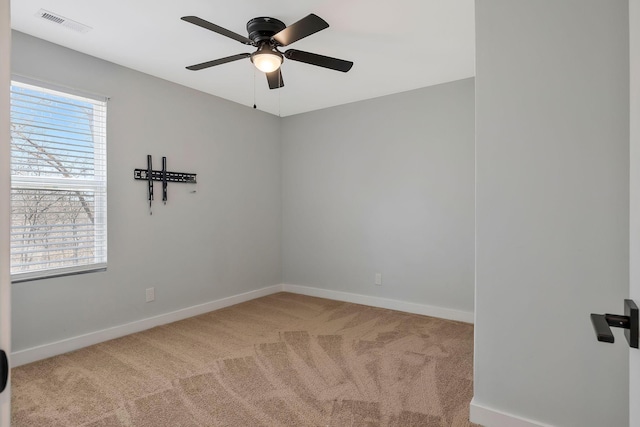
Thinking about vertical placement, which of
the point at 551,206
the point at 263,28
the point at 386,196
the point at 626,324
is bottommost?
the point at 626,324

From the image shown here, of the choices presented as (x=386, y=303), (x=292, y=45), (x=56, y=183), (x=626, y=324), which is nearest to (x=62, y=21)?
(x=56, y=183)

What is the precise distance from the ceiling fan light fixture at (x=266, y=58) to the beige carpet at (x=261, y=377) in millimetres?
2153

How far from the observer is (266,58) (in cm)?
230

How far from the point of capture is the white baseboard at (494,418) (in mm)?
1788

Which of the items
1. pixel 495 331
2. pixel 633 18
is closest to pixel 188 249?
pixel 495 331

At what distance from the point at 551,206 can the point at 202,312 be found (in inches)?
137

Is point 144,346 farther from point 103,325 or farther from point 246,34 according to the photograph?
point 246,34

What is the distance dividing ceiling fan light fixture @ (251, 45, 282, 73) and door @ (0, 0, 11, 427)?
1.83 metres

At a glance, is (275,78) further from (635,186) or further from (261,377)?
(635,186)

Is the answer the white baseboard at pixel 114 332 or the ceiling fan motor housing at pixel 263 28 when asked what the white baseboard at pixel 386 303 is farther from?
the ceiling fan motor housing at pixel 263 28

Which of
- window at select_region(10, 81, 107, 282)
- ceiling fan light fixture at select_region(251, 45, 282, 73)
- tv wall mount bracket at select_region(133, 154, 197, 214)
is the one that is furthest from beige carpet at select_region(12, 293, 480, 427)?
ceiling fan light fixture at select_region(251, 45, 282, 73)

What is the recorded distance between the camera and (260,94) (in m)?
3.96

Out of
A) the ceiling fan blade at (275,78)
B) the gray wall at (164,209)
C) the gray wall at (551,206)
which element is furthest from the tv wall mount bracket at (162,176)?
the gray wall at (551,206)

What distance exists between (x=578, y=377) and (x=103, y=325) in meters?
3.47
